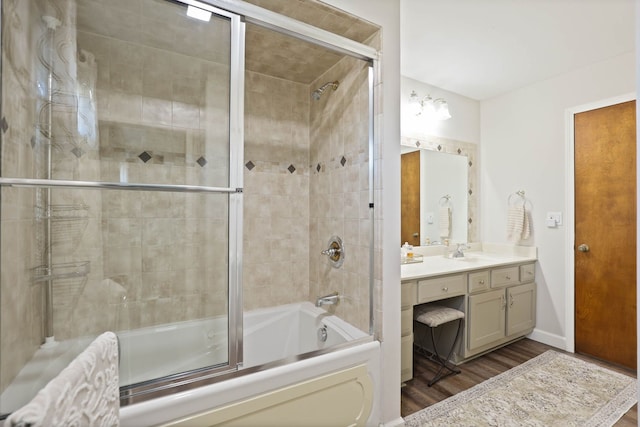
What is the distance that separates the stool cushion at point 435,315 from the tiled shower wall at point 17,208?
214cm

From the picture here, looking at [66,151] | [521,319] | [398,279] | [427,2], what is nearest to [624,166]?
[521,319]

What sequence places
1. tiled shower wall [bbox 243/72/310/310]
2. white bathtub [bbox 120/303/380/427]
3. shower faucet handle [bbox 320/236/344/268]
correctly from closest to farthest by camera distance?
white bathtub [bbox 120/303/380/427] < shower faucet handle [bbox 320/236/344/268] < tiled shower wall [bbox 243/72/310/310]

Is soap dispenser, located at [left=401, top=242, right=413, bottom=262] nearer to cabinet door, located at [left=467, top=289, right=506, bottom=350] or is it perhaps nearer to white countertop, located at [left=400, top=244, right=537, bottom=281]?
white countertop, located at [left=400, top=244, right=537, bottom=281]

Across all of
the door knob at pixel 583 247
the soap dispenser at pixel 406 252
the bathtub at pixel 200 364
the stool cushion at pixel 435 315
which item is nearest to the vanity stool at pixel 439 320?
the stool cushion at pixel 435 315

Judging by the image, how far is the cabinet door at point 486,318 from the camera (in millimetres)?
2386

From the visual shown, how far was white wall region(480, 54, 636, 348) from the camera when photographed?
2611mm

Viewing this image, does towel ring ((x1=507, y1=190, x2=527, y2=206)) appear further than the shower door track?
Yes

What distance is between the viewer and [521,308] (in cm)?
278

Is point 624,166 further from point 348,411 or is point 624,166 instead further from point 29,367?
point 29,367

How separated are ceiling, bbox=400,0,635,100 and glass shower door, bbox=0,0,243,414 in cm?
148

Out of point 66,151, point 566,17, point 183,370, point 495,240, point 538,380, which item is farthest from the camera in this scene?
point 495,240

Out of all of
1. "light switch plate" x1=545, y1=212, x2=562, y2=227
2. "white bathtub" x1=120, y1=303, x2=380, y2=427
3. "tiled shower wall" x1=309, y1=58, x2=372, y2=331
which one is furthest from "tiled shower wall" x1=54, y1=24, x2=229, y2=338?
"light switch plate" x1=545, y1=212, x2=562, y2=227

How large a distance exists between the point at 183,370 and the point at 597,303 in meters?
3.25

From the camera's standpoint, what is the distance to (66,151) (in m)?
1.40
